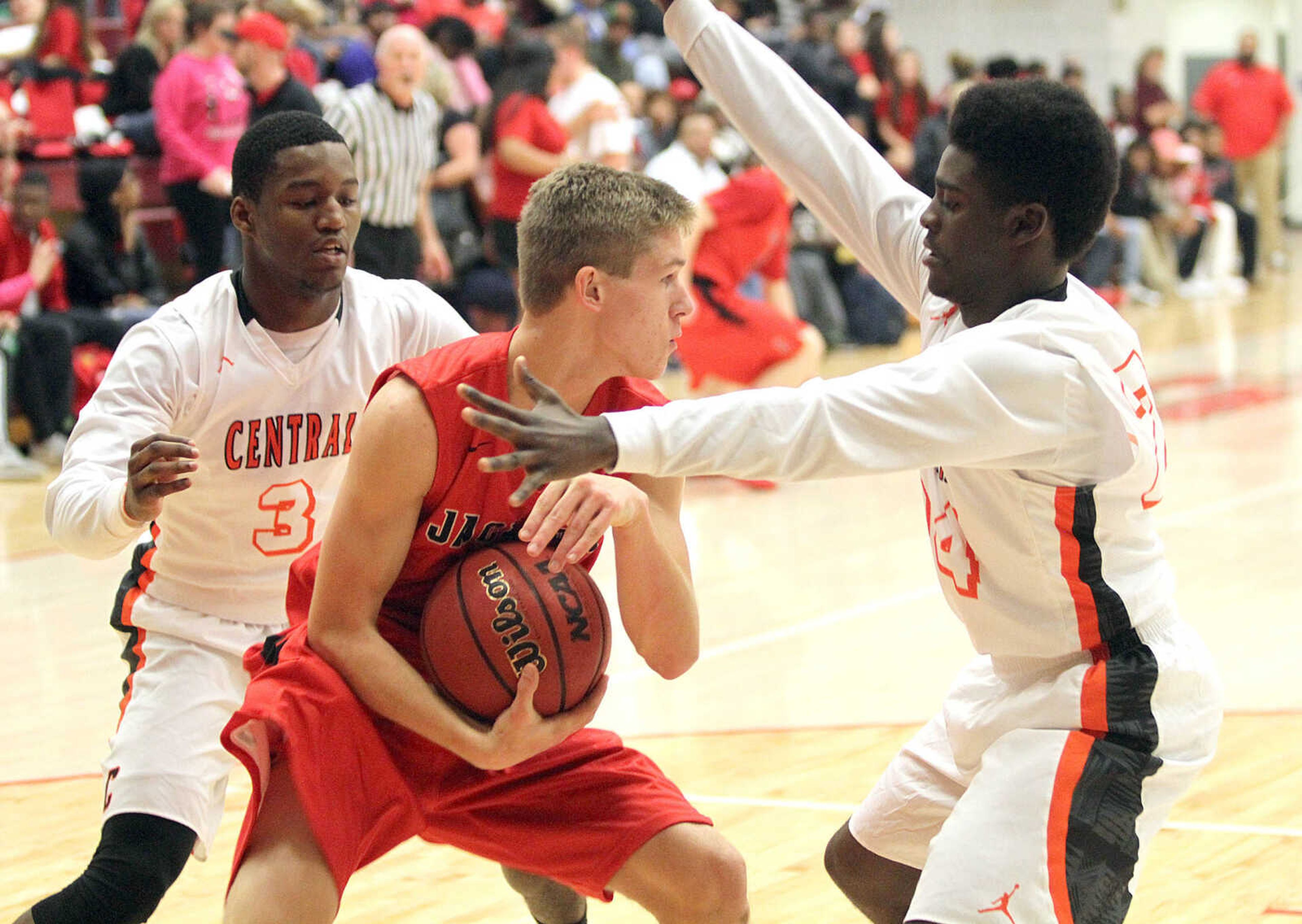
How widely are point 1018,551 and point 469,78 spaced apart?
10262mm

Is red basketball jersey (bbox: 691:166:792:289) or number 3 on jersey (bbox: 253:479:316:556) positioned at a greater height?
number 3 on jersey (bbox: 253:479:316:556)

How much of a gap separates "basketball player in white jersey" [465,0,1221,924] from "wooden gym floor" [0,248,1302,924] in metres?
1.14

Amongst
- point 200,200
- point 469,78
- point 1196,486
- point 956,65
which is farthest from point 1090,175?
point 956,65

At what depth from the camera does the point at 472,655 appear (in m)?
2.95

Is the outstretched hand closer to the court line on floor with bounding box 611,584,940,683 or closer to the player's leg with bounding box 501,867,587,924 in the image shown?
the player's leg with bounding box 501,867,587,924

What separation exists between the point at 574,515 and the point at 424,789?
701mm

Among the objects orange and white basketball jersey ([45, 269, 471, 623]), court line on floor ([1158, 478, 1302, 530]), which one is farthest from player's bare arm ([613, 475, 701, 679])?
court line on floor ([1158, 478, 1302, 530])

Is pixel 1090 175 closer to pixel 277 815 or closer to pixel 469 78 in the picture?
pixel 277 815

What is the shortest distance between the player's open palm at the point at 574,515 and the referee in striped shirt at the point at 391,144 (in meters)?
6.58

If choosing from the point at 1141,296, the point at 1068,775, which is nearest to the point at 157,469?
the point at 1068,775

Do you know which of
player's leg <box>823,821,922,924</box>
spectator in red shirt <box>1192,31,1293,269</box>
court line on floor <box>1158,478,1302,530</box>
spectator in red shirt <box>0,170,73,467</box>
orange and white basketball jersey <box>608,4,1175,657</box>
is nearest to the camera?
orange and white basketball jersey <box>608,4,1175,657</box>

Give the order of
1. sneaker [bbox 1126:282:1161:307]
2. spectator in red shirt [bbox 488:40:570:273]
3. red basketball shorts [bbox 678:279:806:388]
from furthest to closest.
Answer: sneaker [bbox 1126:282:1161:307] → spectator in red shirt [bbox 488:40:570:273] → red basketball shorts [bbox 678:279:806:388]

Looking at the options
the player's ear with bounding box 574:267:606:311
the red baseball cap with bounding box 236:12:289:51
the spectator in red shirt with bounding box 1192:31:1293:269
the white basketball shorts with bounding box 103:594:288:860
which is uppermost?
the player's ear with bounding box 574:267:606:311

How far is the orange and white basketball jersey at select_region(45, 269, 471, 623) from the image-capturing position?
363 centimetres
